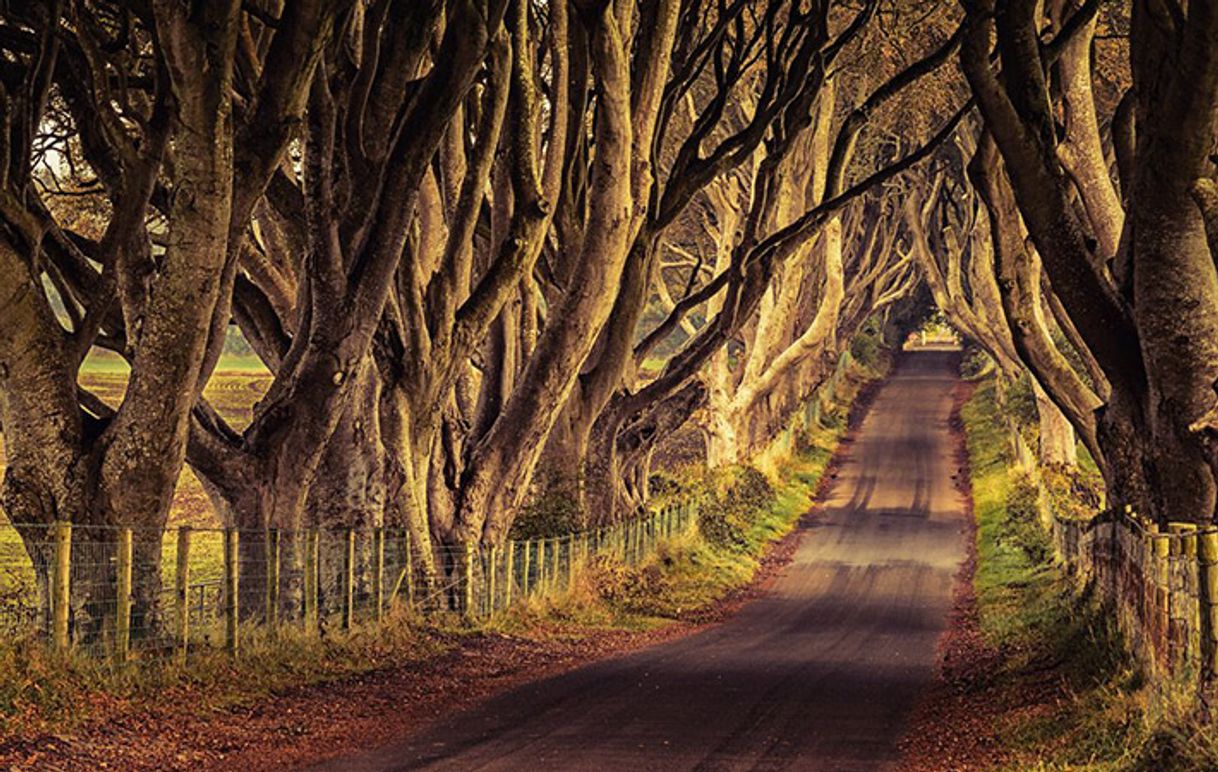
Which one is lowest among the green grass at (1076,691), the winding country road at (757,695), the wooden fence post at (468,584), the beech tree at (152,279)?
the winding country road at (757,695)

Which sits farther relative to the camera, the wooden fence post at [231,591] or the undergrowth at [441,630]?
the wooden fence post at [231,591]

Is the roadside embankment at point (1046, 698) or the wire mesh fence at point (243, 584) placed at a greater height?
the wire mesh fence at point (243, 584)

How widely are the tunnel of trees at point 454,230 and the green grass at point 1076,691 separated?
1.80 meters

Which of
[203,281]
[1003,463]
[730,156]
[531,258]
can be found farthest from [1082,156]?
[1003,463]

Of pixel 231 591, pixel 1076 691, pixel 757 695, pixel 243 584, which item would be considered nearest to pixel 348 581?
pixel 243 584

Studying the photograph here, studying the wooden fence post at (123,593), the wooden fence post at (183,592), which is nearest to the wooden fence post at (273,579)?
the wooden fence post at (183,592)

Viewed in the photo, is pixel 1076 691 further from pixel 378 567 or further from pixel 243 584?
pixel 378 567

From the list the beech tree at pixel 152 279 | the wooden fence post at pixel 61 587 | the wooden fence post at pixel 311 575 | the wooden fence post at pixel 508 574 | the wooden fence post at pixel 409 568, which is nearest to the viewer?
the wooden fence post at pixel 61 587

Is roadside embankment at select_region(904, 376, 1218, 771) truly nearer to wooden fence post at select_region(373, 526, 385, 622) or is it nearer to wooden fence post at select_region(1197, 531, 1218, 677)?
wooden fence post at select_region(1197, 531, 1218, 677)

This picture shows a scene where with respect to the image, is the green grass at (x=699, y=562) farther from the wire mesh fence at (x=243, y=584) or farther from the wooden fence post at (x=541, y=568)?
the wire mesh fence at (x=243, y=584)

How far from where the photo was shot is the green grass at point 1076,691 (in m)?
11.3

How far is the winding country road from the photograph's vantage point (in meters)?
13.9

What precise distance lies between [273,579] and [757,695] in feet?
17.2

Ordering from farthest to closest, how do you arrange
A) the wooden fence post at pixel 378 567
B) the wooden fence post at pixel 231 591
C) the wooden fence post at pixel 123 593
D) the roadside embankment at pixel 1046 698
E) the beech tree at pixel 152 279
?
the wooden fence post at pixel 378 567
the wooden fence post at pixel 231 591
the beech tree at pixel 152 279
the wooden fence post at pixel 123 593
the roadside embankment at pixel 1046 698
